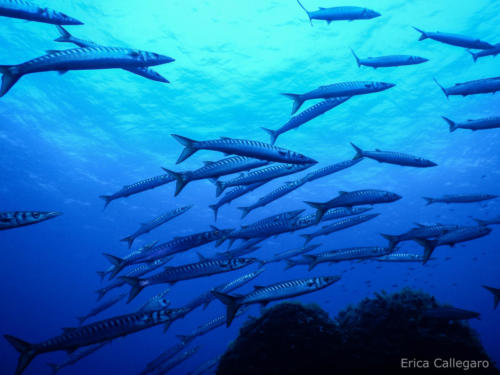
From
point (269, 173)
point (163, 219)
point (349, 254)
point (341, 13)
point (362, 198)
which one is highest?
point (341, 13)

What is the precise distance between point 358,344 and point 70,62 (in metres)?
7.11

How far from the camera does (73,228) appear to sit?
4081 cm

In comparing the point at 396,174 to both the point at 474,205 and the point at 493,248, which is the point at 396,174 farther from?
the point at 493,248

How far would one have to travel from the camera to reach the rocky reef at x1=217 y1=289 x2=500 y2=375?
18.9ft

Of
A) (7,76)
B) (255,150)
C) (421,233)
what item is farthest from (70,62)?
(421,233)

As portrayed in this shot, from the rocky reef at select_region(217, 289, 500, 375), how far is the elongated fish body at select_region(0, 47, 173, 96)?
214 inches

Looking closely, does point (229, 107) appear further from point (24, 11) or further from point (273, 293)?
point (273, 293)

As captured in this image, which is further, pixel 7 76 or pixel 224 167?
pixel 224 167

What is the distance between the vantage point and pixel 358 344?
20.4 ft

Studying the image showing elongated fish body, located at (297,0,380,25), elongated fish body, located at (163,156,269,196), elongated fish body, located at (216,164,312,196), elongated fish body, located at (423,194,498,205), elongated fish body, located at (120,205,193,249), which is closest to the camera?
elongated fish body, located at (163,156,269,196)

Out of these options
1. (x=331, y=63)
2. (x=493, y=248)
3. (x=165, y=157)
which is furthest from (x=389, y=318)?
(x=493, y=248)

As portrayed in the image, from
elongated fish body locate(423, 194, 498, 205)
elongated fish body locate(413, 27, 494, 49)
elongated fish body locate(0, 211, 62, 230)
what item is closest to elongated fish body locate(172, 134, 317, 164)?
elongated fish body locate(0, 211, 62, 230)

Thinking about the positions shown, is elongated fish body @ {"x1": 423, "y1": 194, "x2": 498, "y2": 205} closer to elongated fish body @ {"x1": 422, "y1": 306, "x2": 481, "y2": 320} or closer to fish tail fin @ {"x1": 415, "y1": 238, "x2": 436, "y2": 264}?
fish tail fin @ {"x1": 415, "y1": 238, "x2": 436, "y2": 264}

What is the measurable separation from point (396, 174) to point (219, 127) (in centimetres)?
1703
